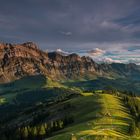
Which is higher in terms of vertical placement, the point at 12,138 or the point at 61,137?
the point at 61,137

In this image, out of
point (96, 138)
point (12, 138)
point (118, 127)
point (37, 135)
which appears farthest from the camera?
point (12, 138)

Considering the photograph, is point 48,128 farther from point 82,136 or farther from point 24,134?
point 82,136

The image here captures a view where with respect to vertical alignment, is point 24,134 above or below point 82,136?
below

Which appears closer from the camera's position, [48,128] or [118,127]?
[118,127]

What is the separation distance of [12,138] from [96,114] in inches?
2167

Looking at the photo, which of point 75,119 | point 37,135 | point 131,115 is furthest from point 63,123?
point 131,115

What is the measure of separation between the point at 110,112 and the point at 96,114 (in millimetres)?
10584

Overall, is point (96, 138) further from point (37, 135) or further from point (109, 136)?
point (37, 135)

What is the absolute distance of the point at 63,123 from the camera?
192 m

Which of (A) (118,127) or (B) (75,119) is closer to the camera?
(A) (118,127)

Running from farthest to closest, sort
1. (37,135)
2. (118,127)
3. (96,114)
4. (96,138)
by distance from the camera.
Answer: (96,114)
(37,135)
(118,127)
(96,138)

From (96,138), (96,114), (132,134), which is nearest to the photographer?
(96,138)

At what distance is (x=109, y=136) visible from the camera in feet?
368

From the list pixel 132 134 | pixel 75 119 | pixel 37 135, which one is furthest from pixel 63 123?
pixel 132 134
